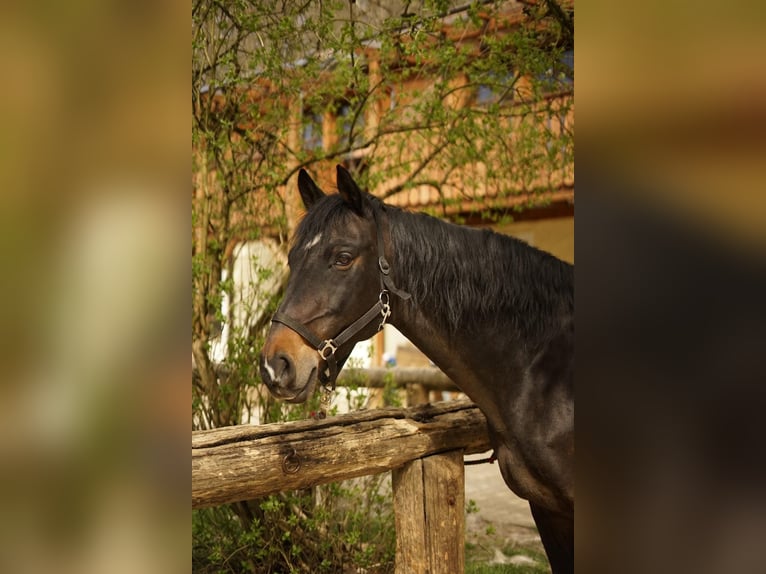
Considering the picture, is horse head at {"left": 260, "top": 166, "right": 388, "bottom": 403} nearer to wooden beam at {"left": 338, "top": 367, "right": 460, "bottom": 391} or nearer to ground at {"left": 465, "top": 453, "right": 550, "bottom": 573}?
ground at {"left": 465, "top": 453, "right": 550, "bottom": 573}

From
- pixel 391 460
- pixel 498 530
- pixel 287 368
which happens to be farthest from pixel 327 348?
pixel 498 530

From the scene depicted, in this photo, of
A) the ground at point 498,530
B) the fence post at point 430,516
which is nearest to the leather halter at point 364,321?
the fence post at point 430,516

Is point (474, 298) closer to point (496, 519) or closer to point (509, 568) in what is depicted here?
point (509, 568)

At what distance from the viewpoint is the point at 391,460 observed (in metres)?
2.51

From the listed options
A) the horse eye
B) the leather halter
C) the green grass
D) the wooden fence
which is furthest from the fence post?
the green grass

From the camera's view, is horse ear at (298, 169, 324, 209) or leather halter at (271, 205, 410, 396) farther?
horse ear at (298, 169, 324, 209)

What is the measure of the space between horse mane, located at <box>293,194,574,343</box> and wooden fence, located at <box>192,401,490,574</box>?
0.57 meters

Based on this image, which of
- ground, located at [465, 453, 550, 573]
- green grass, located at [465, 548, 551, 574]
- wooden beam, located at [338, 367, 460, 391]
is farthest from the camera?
wooden beam, located at [338, 367, 460, 391]

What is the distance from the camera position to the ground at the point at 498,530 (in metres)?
4.02

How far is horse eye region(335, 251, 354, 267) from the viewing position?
217 cm

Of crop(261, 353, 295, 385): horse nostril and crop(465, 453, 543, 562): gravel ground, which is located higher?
crop(261, 353, 295, 385): horse nostril
